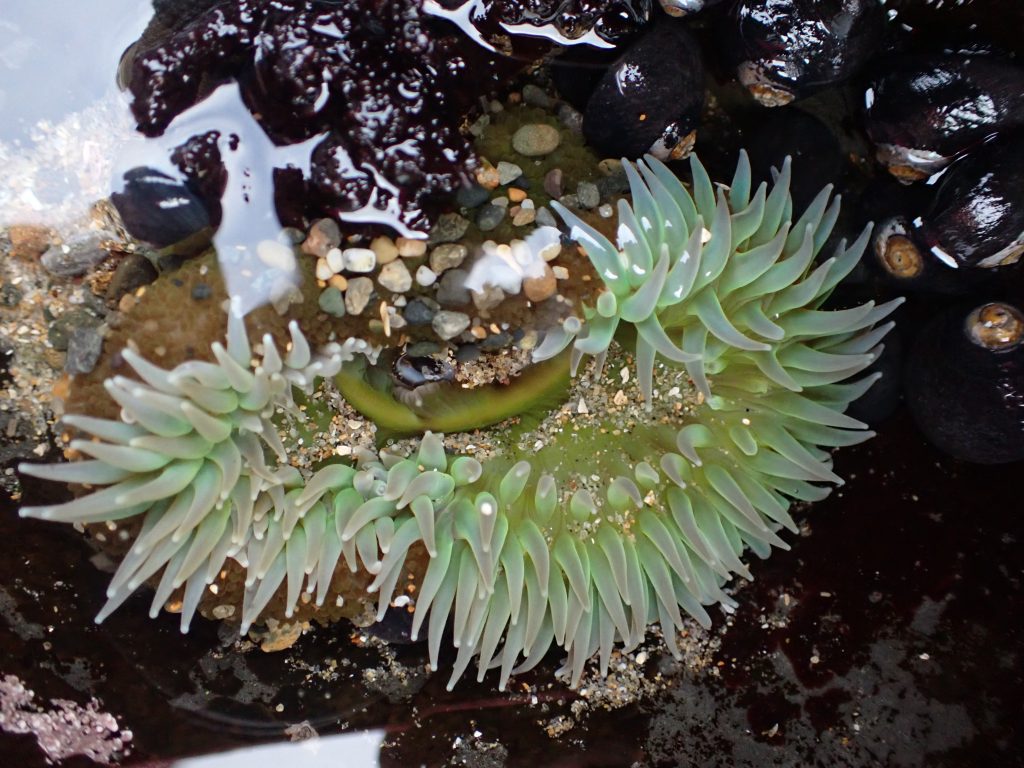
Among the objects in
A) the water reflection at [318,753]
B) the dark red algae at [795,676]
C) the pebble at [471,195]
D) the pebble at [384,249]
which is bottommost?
the water reflection at [318,753]

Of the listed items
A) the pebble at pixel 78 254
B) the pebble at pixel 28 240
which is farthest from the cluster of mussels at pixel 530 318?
the pebble at pixel 28 240

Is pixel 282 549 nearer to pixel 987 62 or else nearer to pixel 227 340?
pixel 227 340

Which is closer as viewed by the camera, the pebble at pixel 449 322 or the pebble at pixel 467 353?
the pebble at pixel 449 322

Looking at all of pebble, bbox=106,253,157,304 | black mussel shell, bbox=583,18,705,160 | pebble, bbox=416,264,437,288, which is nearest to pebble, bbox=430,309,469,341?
pebble, bbox=416,264,437,288

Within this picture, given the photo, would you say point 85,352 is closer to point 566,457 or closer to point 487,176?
point 487,176

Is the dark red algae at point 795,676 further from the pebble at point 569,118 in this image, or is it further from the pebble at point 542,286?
the pebble at point 569,118

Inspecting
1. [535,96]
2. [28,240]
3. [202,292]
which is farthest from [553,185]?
[28,240]

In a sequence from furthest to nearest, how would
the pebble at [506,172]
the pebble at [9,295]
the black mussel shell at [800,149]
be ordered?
the black mussel shell at [800,149] < the pebble at [9,295] < the pebble at [506,172]
